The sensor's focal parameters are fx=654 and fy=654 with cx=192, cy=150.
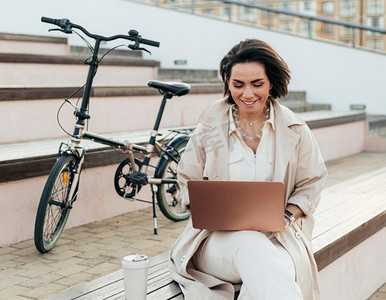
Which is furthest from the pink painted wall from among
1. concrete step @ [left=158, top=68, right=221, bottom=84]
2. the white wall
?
the white wall

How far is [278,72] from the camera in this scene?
106 inches

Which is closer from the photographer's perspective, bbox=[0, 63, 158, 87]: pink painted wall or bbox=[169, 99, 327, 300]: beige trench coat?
bbox=[169, 99, 327, 300]: beige trench coat

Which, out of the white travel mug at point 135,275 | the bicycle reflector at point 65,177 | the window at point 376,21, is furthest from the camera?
the window at point 376,21

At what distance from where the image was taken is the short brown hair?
2.64 metres


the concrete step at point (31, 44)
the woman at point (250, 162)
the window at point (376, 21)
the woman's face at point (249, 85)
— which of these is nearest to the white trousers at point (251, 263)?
the woman at point (250, 162)

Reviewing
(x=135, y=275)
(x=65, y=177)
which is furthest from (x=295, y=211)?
(x=65, y=177)

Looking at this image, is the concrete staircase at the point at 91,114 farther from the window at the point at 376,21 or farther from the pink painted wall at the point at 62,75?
the window at the point at 376,21

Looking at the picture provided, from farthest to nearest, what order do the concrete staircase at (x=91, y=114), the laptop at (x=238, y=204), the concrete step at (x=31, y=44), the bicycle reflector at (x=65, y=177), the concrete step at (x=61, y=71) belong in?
the concrete step at (x=31, y=44)
the concrete step at (x=61, y=71)
the concrete staircase at (x=91, y=114)
the bicycle reflector at (x=65, y=177)
the laptop at (x=238, y=204)

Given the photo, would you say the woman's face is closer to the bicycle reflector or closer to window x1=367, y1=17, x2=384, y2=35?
the bicycle reflector

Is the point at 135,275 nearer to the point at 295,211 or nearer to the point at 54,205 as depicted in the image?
the point at 295,211

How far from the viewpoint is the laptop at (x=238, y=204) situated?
2.42m

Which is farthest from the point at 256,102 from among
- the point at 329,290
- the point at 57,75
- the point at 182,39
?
the point at 182,39

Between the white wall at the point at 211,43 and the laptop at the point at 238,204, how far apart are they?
22.6 feet

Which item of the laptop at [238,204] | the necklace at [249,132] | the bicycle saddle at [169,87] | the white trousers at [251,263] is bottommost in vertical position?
the white trousers at [251,263]
